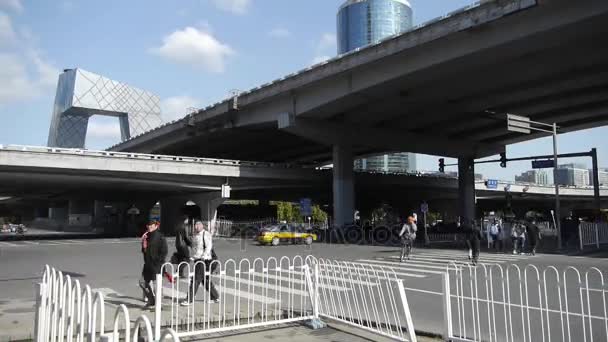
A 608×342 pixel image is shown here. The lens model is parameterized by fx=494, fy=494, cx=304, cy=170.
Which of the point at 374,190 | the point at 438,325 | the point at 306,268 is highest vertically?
the point at 374,190

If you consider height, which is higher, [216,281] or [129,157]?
[129,157]

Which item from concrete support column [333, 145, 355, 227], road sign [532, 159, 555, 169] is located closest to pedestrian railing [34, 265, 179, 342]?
road sign [532, 159, 555, 169]

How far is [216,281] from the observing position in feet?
43.9

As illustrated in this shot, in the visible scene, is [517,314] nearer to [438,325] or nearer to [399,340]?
[438,325]

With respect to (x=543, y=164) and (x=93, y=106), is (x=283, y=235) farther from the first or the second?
(x=93, y=106)

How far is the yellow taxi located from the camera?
101ft

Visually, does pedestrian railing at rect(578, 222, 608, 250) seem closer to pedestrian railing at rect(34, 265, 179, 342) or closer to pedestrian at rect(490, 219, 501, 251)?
pedestrian at rect(490, 219, 501, 251)

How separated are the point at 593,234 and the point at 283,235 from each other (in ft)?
59.7

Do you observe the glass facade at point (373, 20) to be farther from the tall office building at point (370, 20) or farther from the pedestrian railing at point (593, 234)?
the pedestrian railing at point (593, 234)

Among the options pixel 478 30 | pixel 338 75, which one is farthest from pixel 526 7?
pixel 338 75

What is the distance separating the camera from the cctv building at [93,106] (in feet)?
437

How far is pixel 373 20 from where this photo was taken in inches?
3452

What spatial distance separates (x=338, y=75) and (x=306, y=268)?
91.2 ft

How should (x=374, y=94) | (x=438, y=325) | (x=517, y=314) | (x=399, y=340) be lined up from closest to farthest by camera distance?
(x=399, y=340), (x=438, y=325), (x=517, y=314), (x=374, y=94)
